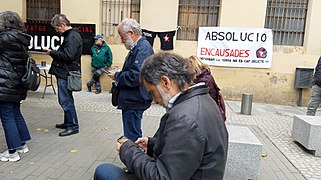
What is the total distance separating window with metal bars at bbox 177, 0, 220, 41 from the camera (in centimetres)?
895

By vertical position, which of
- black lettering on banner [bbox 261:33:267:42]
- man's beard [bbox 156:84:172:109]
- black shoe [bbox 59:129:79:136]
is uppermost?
black lettering on banner [bbox 261:33:267:42]

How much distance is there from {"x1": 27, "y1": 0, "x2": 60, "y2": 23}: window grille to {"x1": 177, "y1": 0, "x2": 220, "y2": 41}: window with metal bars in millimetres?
3858

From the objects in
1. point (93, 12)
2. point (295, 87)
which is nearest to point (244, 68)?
point (295, 87)

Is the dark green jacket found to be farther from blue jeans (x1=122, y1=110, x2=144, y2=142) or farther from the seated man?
the seated man

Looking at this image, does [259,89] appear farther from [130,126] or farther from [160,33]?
[130,126]

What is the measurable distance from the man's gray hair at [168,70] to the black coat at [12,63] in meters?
2.32

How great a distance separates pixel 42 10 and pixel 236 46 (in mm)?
6031

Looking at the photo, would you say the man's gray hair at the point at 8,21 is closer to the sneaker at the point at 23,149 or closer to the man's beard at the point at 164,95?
the sneaker at the point at 23,149

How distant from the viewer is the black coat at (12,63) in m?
3.48

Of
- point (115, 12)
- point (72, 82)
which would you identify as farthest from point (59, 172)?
point (115, 12)

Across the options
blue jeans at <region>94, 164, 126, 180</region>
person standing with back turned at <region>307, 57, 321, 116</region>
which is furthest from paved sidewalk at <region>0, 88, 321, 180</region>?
blue jeans at <region>94, 164, 126, 180</region>

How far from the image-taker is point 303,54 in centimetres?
867

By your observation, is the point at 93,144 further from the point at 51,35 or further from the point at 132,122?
the point at 51,35

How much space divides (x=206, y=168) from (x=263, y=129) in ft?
15.8
